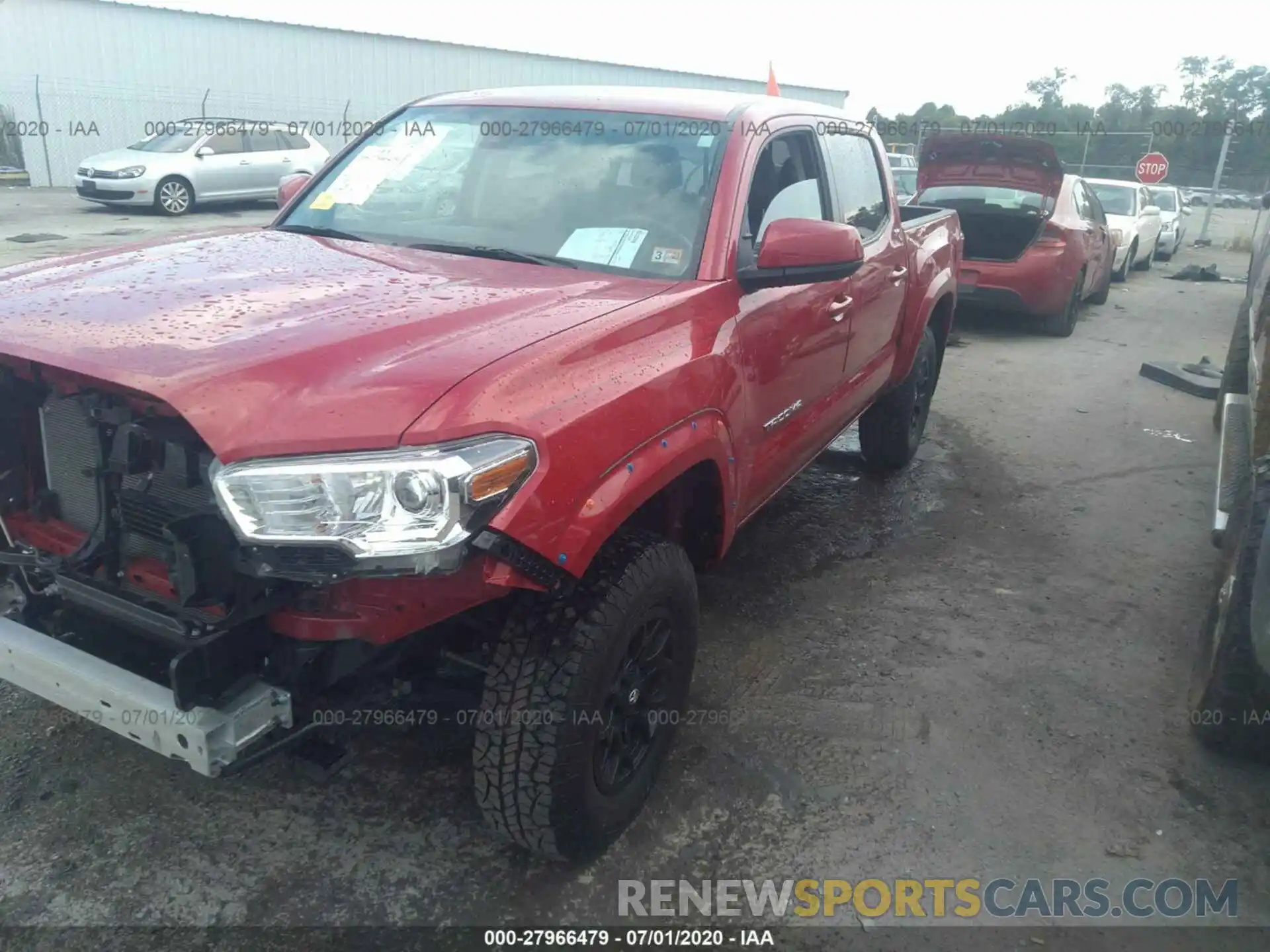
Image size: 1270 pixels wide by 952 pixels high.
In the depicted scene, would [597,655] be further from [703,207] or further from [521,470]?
[703,207]

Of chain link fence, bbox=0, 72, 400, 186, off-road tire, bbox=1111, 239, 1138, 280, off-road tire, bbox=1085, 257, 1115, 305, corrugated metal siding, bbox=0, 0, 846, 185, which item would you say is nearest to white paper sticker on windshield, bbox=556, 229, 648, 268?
off-road tire, bbox=1085, 257, 1115, 305

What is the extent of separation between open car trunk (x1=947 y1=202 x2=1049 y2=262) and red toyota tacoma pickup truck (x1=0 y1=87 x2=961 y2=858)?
683 cm

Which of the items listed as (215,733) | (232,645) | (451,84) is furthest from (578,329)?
(451,84)

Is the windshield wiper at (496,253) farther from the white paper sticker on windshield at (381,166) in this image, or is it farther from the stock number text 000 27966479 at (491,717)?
the stock number text 000 27966479 at (491,717)

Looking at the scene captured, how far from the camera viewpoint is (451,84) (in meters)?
26.3

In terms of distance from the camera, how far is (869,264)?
3977 millimetres

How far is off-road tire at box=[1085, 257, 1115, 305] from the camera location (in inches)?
453

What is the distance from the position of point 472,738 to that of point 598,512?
3.94ft

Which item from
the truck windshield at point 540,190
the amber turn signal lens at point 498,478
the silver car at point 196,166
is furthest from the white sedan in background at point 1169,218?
the amber turn signal lens at point 498,478

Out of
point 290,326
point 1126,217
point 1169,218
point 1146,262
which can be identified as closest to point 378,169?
point 290,326

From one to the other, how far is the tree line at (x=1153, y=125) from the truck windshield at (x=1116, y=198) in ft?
4.51

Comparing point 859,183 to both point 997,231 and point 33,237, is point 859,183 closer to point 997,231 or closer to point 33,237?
point 997,231

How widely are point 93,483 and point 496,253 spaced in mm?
1305

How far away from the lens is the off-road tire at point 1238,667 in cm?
280
